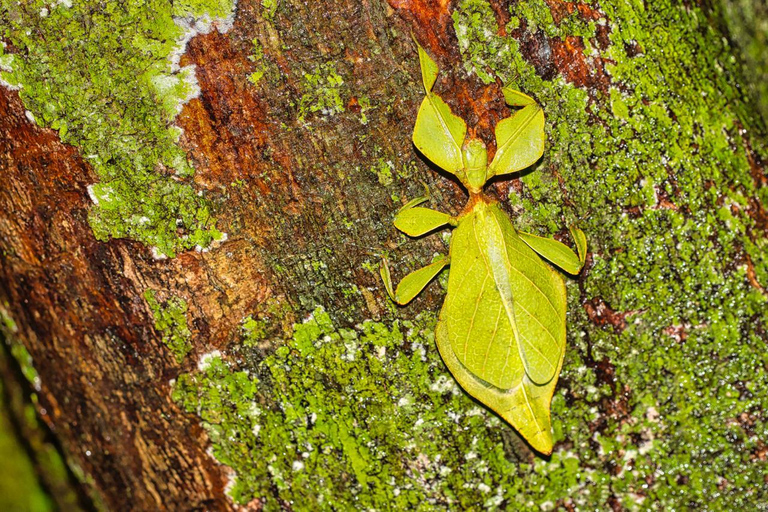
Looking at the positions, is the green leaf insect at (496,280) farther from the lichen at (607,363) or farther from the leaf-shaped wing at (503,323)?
the lichen at (607,363)

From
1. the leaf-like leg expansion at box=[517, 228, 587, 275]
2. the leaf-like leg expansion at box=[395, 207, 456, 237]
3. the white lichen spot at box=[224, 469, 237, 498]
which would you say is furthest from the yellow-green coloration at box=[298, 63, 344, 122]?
the white lichen spot at box=[224, 469, 237, 498]

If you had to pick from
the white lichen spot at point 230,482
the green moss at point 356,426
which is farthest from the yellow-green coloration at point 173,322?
the white lichen spot at point 230,482

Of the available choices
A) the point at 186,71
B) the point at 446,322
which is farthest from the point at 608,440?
the point at 186,71

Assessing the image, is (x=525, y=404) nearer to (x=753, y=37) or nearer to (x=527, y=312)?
(x=527, y=312)

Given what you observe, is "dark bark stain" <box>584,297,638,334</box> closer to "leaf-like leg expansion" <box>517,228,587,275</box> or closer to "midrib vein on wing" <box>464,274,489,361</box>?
"leaf-like leg expansion" <box>517,228,587,275</box>

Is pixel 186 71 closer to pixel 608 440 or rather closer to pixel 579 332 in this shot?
pixel 579 332

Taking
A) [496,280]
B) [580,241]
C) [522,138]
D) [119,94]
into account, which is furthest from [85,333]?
[580,241]
